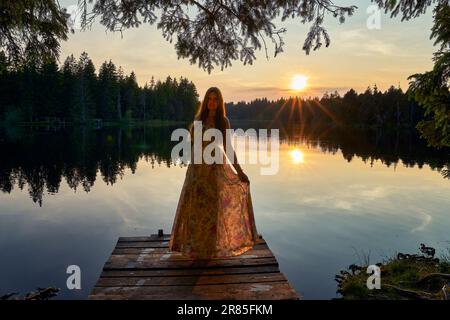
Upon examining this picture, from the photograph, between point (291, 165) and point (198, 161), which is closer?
point (198, 161)

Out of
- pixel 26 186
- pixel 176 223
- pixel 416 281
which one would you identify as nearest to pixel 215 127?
pixel 176 223

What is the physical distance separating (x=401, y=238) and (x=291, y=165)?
18555 millimetres

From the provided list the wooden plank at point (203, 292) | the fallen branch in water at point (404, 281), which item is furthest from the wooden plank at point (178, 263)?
the fallen branch in water at point (404, 281)

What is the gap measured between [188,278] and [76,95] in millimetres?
77919

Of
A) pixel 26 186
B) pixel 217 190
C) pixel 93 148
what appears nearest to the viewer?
pixel 217 190

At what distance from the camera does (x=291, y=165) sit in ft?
102

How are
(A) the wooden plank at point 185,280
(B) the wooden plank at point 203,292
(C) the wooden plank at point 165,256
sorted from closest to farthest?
(B) the wooden plank at point 203,292, (A) the wooden plank at point 185,280, (C) the wooden plank at point 165,256

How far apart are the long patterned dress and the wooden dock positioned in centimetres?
23

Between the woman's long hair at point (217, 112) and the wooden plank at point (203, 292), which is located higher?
the woman's long hair at point (217, 112)

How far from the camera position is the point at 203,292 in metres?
4.99

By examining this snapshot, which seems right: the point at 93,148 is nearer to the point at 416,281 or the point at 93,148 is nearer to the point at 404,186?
the point at 404,186

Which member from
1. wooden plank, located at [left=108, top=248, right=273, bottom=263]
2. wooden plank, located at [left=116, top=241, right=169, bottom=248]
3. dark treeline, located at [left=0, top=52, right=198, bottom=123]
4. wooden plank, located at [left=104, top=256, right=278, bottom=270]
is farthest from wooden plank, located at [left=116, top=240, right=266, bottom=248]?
dark treeline, located at [left=0, top=52, right=198, bottom=123]

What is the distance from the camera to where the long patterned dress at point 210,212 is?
5832 millimetres

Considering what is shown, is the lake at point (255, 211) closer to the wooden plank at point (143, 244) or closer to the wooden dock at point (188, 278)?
the wooden plank at point (143, 244)
